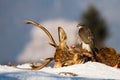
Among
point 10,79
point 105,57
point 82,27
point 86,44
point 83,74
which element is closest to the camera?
point 10,79

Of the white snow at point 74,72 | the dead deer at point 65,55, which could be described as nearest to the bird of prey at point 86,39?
the dead deer at point 65,55

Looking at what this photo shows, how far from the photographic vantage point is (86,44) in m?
8.91

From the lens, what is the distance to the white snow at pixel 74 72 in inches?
215

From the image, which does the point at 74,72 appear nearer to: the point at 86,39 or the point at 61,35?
the point at 61,35

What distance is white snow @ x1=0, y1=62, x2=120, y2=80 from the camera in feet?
17.9

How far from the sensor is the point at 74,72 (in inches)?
258

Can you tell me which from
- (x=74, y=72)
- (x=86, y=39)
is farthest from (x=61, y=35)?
(x=86, y=39)

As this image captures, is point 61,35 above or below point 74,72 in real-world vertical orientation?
above

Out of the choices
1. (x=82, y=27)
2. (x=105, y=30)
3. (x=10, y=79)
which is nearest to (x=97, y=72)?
(x=10, y=79)

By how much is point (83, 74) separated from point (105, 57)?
135cm

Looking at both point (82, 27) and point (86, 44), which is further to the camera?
point (82, 27)

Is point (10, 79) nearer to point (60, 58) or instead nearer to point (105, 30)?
point (60, 58)

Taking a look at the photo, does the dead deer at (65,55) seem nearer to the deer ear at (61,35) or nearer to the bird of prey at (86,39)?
the deer ear at (61,35)

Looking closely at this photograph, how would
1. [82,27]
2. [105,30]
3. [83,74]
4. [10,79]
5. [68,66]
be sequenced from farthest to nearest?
[105,30]
[82,27]
[68,66]
[83,74]
[10,79]
